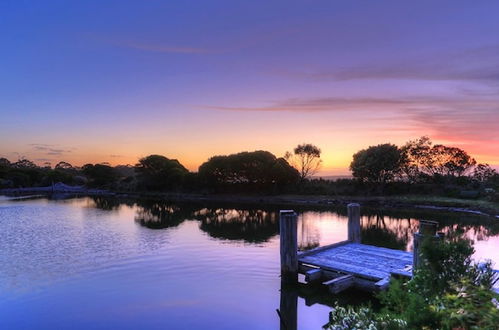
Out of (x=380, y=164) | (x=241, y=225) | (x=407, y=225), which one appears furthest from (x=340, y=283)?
(x=380, y=164)

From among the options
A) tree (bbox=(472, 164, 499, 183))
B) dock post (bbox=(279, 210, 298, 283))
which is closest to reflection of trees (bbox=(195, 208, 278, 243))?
dock post (bbox=(279, 210, 298, 283))

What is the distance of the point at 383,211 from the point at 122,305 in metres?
34.4

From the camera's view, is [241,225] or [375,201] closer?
[241,225]

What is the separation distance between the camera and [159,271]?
1708 cm

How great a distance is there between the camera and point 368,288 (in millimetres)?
12469

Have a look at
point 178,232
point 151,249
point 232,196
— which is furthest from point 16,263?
point 232,196

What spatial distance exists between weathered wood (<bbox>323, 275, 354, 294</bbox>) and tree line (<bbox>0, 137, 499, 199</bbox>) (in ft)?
144

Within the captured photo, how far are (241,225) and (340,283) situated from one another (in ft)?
67.3

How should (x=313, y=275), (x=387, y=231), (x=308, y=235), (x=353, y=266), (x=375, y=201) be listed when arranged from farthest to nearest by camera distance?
1. (x=375, y=201)
2. (x=387, y=231)
3. (x=308, y=235)
4. (x=353, y=266)
5. (x=313, y=275)

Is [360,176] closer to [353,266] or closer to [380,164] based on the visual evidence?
[380,164]

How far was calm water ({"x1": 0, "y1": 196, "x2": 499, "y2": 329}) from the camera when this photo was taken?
39.6 feet

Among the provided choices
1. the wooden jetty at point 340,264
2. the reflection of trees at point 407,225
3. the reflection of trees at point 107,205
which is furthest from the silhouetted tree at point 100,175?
the wooden jetty at point 340,264

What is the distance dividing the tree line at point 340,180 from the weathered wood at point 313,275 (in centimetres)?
4360

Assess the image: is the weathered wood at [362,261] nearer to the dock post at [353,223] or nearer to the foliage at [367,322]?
the dock post at [353,223]
